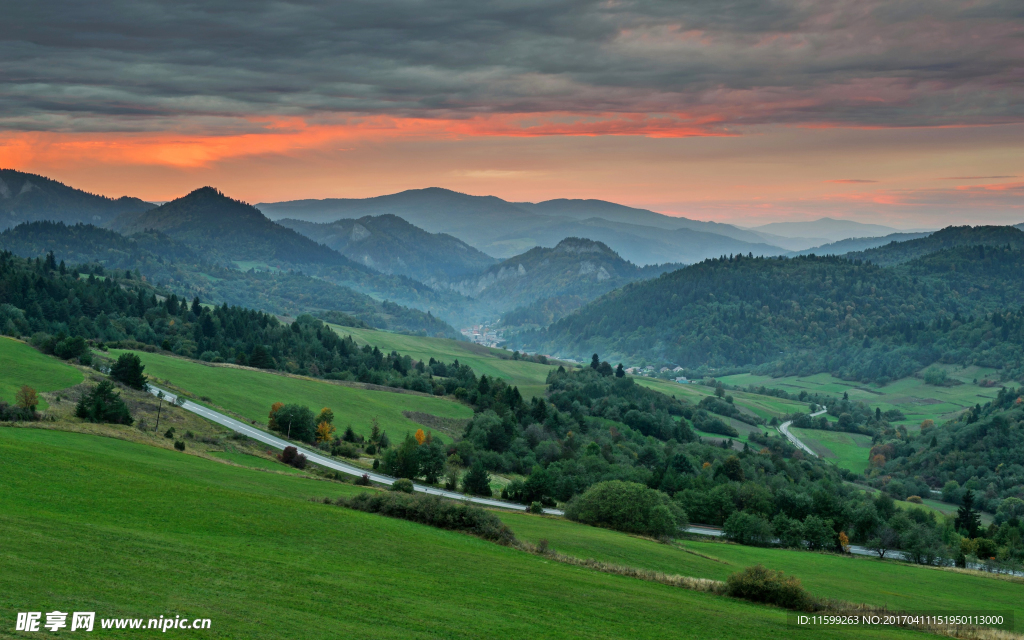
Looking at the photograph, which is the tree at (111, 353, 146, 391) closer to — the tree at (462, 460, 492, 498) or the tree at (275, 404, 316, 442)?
the tree at (275, 404, 316, 442)

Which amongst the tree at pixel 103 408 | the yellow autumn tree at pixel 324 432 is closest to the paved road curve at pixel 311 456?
the yellow autumn tree at pixel 324 432

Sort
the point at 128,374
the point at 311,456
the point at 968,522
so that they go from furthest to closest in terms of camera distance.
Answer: the point at 968,522 → the point at 128,374 → the point at 311,456

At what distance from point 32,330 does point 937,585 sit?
159 metres

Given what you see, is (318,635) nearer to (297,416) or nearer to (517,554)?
(517,554)

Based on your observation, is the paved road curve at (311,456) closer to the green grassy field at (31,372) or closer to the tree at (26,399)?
the green grassy field at (31,372)

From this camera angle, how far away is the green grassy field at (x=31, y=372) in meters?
80.0

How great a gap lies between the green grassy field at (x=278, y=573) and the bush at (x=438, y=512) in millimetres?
1719

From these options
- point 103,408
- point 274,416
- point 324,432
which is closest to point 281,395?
point 274,416

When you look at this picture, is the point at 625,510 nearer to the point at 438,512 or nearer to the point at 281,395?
the point at 438,512

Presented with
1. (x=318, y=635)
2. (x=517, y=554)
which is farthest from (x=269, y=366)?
(x=318, y=635)

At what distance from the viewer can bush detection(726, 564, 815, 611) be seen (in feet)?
128

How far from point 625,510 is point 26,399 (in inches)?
2276

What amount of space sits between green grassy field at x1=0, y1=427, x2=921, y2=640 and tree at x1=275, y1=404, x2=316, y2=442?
47317 millimetres

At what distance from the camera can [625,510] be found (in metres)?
72.2
